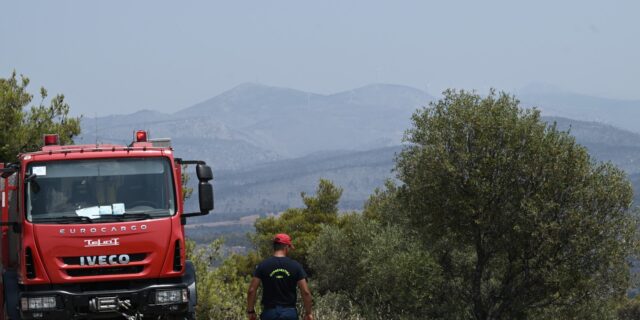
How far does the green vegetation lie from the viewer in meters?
32.4

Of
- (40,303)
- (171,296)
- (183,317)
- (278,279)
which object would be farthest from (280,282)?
(40,303)

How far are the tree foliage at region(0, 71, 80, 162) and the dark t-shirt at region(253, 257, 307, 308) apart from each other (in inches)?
580

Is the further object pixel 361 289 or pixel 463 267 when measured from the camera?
pixel 361 289

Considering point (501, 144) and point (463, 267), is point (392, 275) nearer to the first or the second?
point (463, 267)

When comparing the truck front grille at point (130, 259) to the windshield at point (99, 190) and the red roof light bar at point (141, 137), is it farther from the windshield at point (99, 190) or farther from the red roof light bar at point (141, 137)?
the red roof light bar at point (141, 137)

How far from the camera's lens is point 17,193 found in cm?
1464

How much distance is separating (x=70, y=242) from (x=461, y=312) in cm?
2399

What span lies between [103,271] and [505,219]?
2166 centimetres

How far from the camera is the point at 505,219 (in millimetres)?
33281

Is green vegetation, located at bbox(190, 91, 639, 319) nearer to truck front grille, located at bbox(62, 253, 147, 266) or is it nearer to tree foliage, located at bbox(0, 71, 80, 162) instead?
tree foliage, located at bbox(0, 71, 80, 162)

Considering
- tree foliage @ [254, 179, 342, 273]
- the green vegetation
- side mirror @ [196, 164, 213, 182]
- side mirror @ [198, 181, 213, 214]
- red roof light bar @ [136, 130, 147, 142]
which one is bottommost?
tree foliage @ [254, 179, 342, 273]

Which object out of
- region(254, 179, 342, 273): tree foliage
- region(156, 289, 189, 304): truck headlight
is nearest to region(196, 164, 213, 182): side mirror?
region(156, 289, 189, 304): truck headlight

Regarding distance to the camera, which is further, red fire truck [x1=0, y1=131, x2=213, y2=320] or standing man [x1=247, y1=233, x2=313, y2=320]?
red fire truck [x1=0, y1=131, x2=213, y2=320]

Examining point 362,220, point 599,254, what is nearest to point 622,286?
point 599,254
